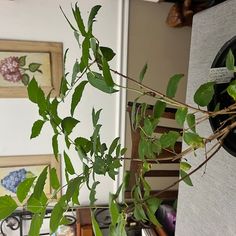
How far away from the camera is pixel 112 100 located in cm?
164

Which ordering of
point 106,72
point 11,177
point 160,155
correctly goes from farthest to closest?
point 11,177, point 160,155, point 106,72

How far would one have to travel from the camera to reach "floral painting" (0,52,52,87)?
1.46 m

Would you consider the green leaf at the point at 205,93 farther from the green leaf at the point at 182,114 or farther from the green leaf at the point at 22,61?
the green leaf at the point at 22,61

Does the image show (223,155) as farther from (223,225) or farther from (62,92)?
(62,92)

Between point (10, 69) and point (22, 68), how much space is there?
0.06 metres

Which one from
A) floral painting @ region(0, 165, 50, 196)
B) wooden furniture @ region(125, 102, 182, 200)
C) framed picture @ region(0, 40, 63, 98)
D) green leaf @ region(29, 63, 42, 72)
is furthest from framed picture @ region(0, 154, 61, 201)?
wooden furniture @ region(125, 102, 182, 200)

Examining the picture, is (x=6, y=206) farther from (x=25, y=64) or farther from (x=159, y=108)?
(x=25, y=64)

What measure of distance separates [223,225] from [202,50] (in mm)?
455

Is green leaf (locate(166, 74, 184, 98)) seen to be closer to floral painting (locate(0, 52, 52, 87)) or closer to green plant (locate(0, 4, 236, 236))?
green plant (locate(0, 4, 236, 236))

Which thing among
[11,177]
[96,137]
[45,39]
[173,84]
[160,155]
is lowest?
[11,177]

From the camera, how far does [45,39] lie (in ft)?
4.91

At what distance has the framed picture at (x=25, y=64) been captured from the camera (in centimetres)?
145

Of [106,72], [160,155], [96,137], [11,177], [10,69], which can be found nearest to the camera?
[106,72]

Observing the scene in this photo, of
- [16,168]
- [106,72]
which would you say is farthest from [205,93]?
[16,168]
